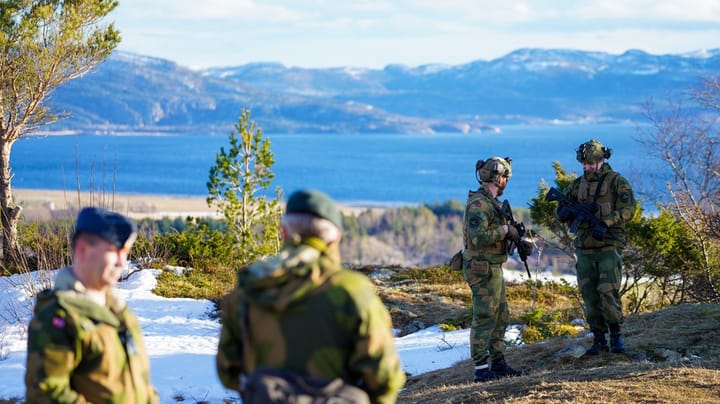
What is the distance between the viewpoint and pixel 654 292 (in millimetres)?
16719

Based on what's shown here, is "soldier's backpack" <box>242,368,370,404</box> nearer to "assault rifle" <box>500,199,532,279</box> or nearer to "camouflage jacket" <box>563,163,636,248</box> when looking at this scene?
"assault rifle" <box>500,199,532,279</box>

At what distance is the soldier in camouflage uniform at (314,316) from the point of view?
10.8 ft

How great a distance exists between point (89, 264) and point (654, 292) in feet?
48.3

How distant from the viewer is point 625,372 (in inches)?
291

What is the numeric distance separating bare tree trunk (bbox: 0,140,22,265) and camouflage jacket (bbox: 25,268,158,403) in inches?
493

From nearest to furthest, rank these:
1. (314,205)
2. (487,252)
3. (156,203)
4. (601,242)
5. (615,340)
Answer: (314,205), (487,252), (601,242), (615,340), (156,203)

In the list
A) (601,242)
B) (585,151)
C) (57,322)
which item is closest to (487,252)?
(601,242)

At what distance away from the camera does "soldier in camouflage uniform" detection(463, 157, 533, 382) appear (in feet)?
25.9

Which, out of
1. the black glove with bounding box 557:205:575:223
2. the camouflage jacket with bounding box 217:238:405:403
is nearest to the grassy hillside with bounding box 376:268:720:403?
the black glove with bounding box 557:205:575:223

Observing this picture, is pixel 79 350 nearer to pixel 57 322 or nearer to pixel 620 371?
pixel 57 322

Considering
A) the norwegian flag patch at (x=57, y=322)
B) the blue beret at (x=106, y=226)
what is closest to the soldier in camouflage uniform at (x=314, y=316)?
the blue beret at (x=106, y=226)

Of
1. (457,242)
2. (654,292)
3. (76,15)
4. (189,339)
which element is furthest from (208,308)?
(457,242)

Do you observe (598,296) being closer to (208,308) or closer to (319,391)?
(319,391)

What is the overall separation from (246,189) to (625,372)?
33.9ft
